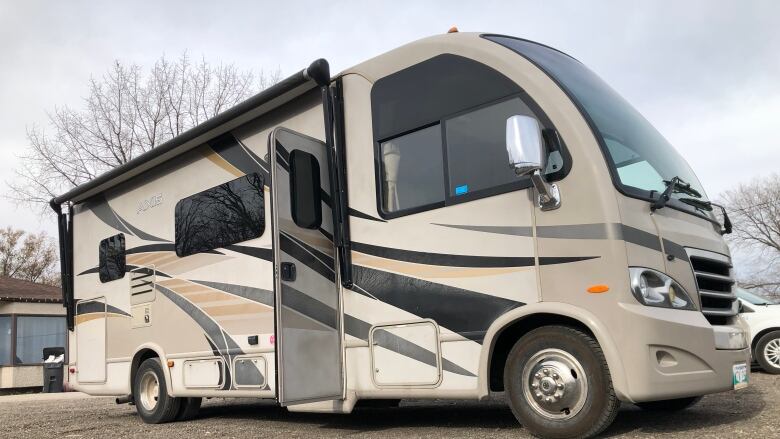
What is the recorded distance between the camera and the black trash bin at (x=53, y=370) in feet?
54.0

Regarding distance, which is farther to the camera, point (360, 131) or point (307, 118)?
point (307, 118)

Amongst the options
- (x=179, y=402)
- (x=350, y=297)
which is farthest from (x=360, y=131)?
(x=179, y=402)

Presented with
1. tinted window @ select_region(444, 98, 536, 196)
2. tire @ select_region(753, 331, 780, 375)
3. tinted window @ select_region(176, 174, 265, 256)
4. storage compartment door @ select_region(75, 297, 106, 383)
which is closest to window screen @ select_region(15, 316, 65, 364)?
storage compartment door @ select_region(75, 297, 106, 383)

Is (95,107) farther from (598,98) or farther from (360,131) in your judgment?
(598,98)

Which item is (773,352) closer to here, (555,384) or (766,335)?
(766,335)

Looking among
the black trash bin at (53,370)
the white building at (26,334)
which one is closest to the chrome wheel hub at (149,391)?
the black trash bin at (53,370)

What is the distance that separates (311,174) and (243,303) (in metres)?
1.58

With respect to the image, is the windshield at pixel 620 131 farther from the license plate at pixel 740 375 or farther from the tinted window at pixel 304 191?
the tinted window at pixel 304 191

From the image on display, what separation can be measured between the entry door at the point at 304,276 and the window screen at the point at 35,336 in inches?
605

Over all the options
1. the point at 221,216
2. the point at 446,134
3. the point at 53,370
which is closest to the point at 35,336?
the point at 53,370

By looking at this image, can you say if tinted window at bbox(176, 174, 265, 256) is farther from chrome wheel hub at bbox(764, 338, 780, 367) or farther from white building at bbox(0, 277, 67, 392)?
white building at bbox(0, 277, 67, 392)

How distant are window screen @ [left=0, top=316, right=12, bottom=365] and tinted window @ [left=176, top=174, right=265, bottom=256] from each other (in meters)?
13.0

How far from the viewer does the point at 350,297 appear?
18.0ft

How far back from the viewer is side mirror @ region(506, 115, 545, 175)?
399cm
